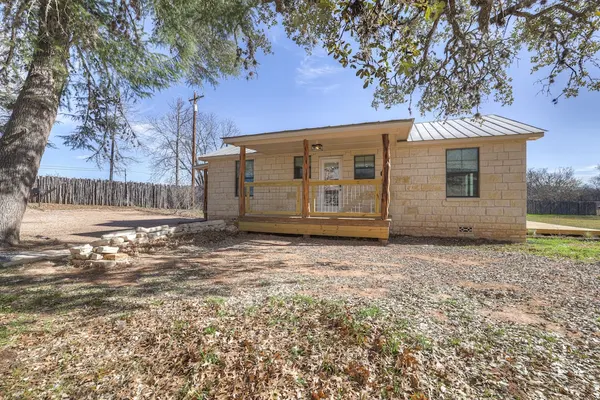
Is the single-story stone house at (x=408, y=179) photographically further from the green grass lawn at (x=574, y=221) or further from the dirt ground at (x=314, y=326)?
the green grass lawn at (x=574, y=221)

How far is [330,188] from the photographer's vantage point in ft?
32.2

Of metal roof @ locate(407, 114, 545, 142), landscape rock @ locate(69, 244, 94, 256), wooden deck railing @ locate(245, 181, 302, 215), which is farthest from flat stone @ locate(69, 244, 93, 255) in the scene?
metal roof @ locate(407, 114, 545, 142)

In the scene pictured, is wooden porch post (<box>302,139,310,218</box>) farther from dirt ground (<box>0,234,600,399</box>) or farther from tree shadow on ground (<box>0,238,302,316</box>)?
dirt ground (<box>0,234,600,399</box>)

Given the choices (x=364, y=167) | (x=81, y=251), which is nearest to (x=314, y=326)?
(x=81, y=251)

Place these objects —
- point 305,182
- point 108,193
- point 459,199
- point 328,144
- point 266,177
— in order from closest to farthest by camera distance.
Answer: point 305,182, point 459,199, point 328,144, point 266,177, point 108,193

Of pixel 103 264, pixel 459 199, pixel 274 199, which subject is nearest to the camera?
pixel 103 264

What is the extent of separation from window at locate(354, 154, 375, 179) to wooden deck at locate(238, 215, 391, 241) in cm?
233

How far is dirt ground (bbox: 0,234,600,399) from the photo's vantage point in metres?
1.84

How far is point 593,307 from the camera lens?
289cm

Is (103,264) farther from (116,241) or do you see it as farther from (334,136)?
(334,136)

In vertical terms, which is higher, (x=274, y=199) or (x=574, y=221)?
(x=274, y=199)

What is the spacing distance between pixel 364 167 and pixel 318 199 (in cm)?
200

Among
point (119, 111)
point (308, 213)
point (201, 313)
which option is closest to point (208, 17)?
point (119, 111)

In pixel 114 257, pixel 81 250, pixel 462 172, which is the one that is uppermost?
pixel 462 172
